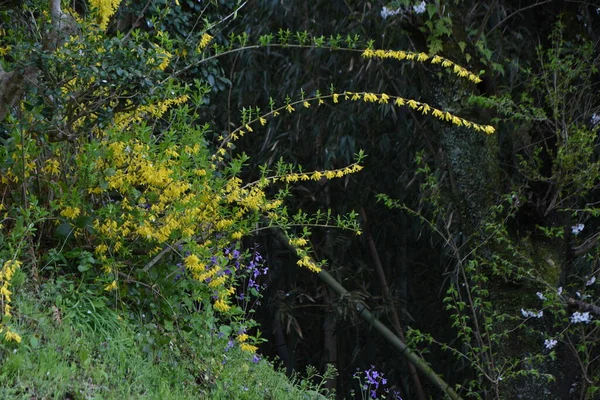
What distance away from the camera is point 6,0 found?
12.5 feet

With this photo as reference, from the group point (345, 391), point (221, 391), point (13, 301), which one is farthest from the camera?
point (345, 391)

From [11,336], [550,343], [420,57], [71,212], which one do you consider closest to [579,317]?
[550,343]

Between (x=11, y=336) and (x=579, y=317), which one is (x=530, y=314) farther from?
(x=11, y=336)

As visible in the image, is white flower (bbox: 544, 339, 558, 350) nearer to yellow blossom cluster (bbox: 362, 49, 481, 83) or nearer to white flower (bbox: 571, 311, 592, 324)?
white flower (bbox: 571, 311, 592, 324)

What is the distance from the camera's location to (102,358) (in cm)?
328

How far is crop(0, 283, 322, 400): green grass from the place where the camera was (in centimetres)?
294

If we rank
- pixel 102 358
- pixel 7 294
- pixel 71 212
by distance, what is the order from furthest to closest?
pixel 71 212, pixel 102 358, pixel 7 294

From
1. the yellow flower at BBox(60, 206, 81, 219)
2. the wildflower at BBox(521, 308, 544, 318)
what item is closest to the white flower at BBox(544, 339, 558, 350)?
the wildflower at BBox(521, 308, 544, 318)

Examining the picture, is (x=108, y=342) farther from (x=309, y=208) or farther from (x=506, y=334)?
(x=309, y=208)

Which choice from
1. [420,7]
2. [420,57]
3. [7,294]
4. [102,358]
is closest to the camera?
[7,294]

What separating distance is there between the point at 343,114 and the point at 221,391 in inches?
97.6

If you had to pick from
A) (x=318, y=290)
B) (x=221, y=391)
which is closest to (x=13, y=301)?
(x=221, y=391)

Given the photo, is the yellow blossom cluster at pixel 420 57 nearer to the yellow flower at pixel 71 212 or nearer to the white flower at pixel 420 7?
the white flower at pixel 420 7

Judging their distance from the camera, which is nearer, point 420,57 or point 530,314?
point 420,57
